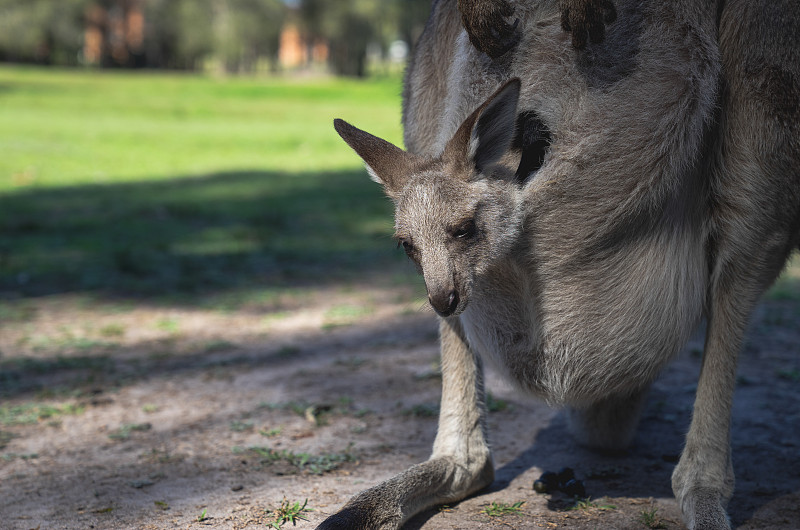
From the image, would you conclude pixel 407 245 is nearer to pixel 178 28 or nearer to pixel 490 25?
pixel 490 25

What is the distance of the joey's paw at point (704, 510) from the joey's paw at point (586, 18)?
1.18 m

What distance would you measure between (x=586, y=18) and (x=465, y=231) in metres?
0.58

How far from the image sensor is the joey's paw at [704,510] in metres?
2.04

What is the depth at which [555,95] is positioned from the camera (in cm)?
197

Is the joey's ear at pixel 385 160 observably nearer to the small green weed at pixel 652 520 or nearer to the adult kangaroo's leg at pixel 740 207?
Result: the adult kangaroo's leg at pixel 740 207

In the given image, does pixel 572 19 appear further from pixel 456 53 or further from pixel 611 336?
pixel 611 336

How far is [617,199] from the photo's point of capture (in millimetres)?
1970

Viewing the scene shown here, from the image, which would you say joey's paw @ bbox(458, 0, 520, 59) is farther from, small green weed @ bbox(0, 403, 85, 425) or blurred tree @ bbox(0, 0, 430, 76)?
blurred tree @ bbox(0, 0, 430, 76)

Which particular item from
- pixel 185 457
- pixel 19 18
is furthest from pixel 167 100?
pixel 185 457

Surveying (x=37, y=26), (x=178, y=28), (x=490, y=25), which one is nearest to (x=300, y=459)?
(x=490, y=25)

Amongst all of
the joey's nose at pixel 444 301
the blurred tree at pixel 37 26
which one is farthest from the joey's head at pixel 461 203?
the blurred tree at pixel 37 26

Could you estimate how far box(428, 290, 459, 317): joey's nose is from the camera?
1769 millimetres

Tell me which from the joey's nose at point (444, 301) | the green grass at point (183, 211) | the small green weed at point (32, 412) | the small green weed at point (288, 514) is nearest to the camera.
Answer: the joey's nose at point (444, 301)

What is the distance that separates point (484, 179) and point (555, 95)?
0.96 ft
